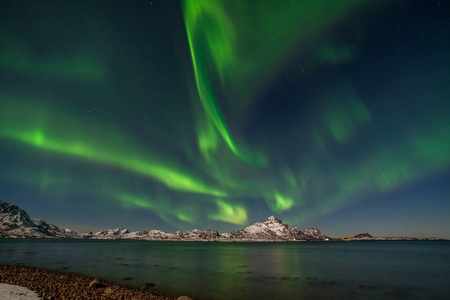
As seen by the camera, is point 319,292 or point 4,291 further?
point 319,292

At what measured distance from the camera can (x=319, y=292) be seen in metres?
30.1

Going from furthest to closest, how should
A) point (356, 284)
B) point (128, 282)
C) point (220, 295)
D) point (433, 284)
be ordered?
point (433, 284)
point (356, 284)
point (128, 282)
point (220, 295)

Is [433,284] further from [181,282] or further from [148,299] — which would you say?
[148,299]

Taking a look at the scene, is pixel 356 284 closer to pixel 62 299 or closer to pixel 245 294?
pixel 245 294

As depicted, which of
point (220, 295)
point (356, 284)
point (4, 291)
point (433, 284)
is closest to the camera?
point (4, 291)

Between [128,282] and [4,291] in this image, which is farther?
[128,282]

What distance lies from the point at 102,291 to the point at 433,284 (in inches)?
2073

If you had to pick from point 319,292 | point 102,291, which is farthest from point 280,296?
point 102,291

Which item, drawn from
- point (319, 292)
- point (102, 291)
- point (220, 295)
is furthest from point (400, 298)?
point (102, 291)

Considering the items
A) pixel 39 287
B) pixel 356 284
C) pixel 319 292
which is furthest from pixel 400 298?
pixel 39 287

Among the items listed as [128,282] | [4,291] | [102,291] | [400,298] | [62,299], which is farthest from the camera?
[128,282]

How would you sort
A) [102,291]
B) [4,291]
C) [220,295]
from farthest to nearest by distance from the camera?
[220,295] → [102,291] → [4,291]

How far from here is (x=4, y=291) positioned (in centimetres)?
2070

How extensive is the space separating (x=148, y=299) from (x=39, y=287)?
12.8m
